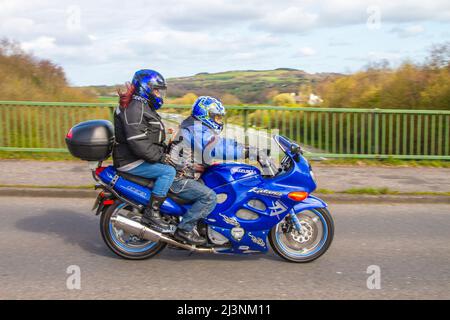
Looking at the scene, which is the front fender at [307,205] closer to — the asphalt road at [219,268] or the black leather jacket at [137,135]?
the asphalt road at [219,268]

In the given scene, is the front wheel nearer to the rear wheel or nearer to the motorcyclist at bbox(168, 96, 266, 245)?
the motorcyclist at bbox(168, 96, 266, 245)

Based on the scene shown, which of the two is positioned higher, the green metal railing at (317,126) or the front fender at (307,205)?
the green metal railing at (317,126)

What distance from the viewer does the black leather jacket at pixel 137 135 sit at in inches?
220

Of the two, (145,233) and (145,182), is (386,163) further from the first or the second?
(145,233)

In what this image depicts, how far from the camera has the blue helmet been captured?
5684 millimetres

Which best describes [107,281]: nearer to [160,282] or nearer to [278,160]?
[160,282]

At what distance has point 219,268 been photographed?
5844mm

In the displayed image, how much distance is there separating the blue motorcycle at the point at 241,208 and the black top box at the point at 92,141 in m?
0.03

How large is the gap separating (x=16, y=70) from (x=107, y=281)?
1237 centimetres

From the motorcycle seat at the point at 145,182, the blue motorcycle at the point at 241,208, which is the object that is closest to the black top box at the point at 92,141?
the blue motorcycle at the point at 241,208

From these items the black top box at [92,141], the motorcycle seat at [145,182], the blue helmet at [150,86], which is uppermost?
the blue helmet at [150,86]
